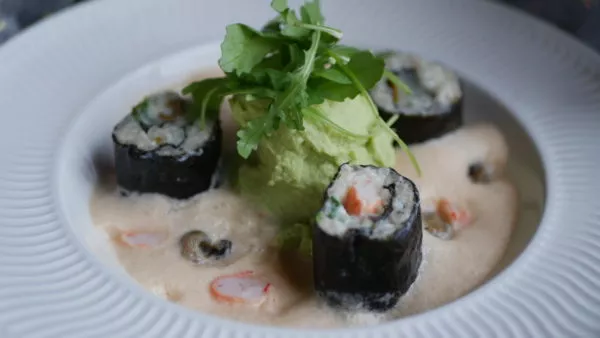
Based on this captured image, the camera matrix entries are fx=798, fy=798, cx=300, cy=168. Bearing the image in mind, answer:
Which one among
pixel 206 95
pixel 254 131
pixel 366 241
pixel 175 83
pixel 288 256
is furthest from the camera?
pixel 175 83

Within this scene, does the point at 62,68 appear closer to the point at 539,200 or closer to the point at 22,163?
the point at 22,163

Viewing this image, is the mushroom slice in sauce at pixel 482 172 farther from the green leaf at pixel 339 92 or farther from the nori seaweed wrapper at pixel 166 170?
the nori seaweed wrapper at pixel 166 170

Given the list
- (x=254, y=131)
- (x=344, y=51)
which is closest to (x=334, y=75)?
(x=344, y=51)

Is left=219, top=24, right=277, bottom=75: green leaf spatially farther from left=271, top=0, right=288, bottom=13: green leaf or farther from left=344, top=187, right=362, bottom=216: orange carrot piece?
left=344, top=187, right=362, bottom=216: orange carrot piece

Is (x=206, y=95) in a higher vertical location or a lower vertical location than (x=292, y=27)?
lower

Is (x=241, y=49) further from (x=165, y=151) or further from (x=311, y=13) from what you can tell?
(x=165, y=151)

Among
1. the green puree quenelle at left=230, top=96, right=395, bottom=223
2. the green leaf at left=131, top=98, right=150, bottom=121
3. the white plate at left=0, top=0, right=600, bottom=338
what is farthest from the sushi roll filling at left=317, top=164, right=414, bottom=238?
the green leaf at left=131, top=98, right=150, bottom=121

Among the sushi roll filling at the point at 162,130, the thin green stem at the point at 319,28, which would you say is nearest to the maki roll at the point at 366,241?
the thin green stem at the point at 319,28
